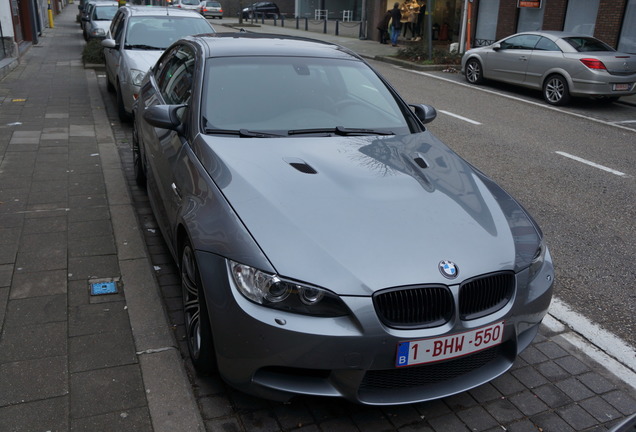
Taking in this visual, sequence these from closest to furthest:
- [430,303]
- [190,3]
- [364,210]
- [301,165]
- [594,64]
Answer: [430,303] < [364,210] < [301,165] < [594,64] < [190,3]

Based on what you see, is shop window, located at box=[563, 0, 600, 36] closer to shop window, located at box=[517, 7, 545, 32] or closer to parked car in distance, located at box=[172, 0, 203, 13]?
shop window, located at box=[517, 7, 545, 32]

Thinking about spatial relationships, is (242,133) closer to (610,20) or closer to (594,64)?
(594,64)

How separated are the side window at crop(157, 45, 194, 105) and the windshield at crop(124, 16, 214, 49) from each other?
444cm

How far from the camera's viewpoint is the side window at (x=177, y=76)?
4.52 meters

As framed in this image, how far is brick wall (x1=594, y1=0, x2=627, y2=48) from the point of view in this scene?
17.0 metres

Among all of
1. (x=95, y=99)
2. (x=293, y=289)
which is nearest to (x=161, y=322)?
(x=293, y=289)

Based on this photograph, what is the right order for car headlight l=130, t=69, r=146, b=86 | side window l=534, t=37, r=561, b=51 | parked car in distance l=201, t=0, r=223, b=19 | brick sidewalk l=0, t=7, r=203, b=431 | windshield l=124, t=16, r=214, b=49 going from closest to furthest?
brick sidewalk l=0, t=7, r=203, b=431
car headlight l=130, t=69, r=146, b=86
windshield l=124, t=16, r=214, b=49
side window l=534, t=37, r=561, b=51
parked car in distance l=201, t=0, r=223, b=19

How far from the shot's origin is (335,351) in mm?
2623

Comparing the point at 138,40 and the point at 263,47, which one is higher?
the point at 263,47

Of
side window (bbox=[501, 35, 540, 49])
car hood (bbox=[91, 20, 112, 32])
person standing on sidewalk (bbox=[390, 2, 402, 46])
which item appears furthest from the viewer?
person standing on sidewalk (bbox=[390, 2, 402, 46])

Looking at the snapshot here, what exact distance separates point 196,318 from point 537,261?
186cm

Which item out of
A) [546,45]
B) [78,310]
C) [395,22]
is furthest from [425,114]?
[395,22]

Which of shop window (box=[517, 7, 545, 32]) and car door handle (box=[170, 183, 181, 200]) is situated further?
shop window (box=[517, 7, 545, 32])

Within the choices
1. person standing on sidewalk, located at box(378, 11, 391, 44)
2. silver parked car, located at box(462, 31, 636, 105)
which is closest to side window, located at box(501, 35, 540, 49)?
silver parked car, located at box(462, 31, 636, 105)
